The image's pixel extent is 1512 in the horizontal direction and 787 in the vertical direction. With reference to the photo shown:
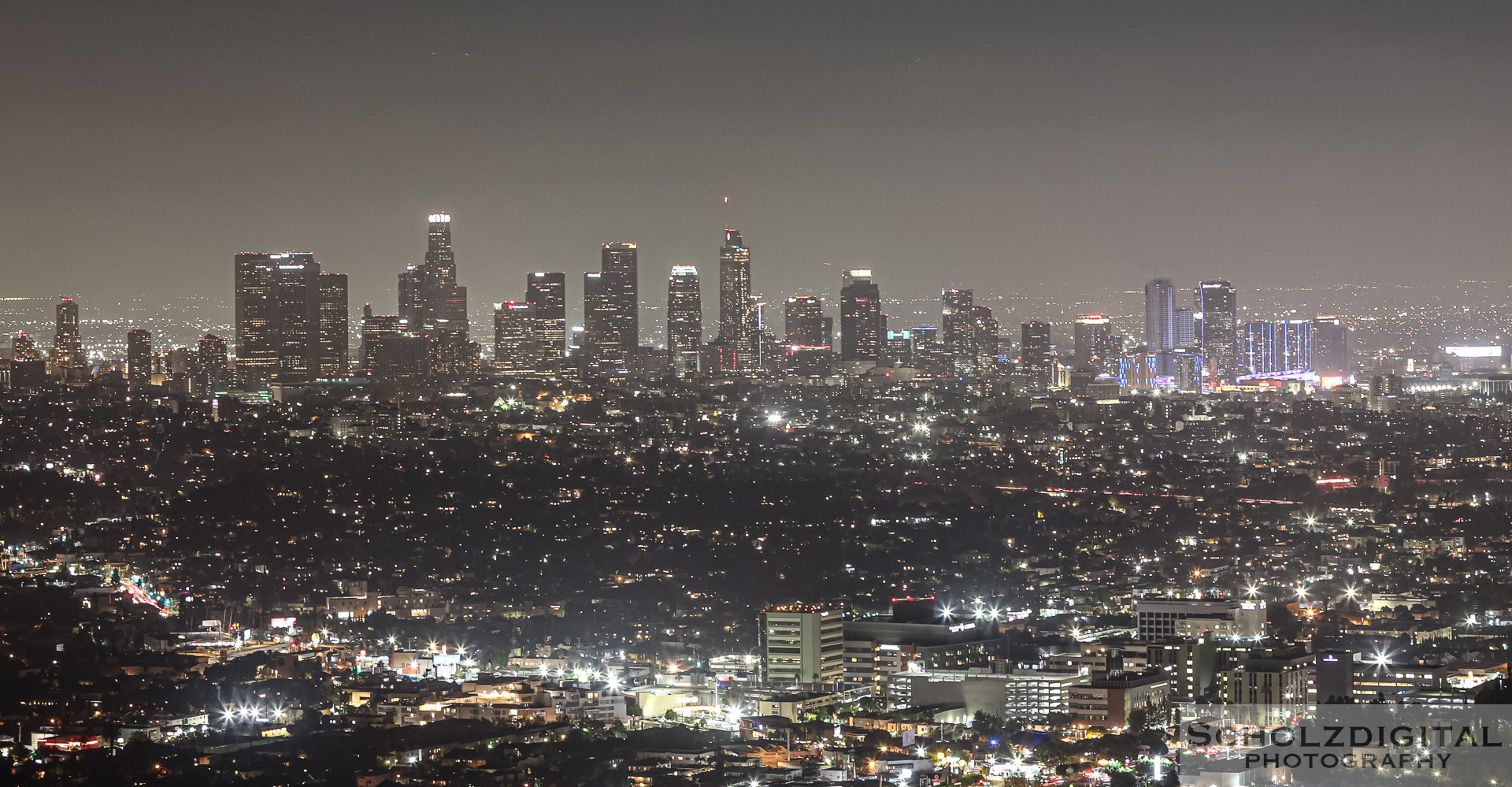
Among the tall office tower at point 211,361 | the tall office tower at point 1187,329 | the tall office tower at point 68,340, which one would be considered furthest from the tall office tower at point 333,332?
the tall office tower at point 1187,329

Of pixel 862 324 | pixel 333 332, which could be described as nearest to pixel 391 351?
pixel 333 332

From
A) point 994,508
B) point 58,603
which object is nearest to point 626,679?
point 58,603

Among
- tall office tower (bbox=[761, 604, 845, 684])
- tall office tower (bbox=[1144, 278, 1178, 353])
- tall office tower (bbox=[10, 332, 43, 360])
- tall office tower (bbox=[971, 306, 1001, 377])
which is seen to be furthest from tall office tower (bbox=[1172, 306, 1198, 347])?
tall office tower (bbox=[761, 604, 845, 684])

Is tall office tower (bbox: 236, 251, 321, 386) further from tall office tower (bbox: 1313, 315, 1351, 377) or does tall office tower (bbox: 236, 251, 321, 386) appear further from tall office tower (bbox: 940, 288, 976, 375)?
tall office tower (bbox: 1313, 315, 1351, 377)

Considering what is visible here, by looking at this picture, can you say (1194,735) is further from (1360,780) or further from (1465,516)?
(1465,516)

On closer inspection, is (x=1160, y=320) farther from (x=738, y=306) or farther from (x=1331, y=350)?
(x=738, y=306)

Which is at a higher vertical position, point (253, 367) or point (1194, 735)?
point (253, 367)
